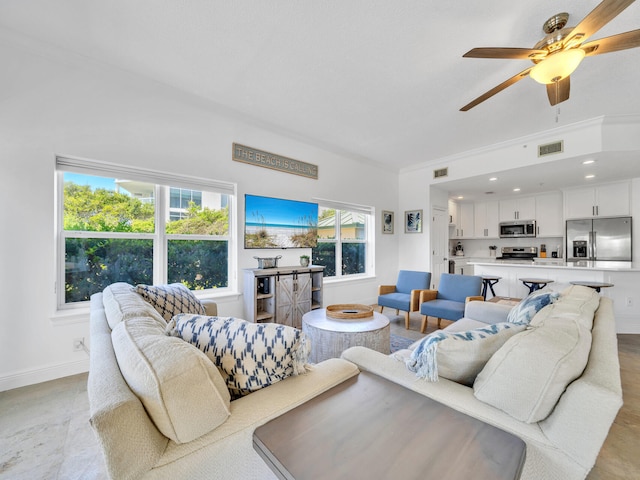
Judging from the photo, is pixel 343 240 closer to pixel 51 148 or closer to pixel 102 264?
pixel 102 264

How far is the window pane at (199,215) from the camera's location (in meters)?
3.11

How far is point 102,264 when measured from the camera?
2.66 m

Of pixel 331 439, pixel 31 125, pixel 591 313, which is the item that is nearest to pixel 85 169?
pixel 31 125

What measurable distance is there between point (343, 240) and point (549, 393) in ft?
13.6

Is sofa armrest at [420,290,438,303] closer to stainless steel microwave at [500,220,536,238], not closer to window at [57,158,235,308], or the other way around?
window at [57,158,235,308]

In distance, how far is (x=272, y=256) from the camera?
3875 millimetres

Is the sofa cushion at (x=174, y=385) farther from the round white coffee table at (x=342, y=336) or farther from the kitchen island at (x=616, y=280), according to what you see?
the kitchen island at (x=616, y=280)

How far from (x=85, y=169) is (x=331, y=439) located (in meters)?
3.11

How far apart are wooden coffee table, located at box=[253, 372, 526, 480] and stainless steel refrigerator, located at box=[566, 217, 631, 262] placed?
20.0ft

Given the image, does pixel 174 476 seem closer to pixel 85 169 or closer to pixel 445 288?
pixel 85 169

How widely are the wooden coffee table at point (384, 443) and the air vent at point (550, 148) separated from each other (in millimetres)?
4450

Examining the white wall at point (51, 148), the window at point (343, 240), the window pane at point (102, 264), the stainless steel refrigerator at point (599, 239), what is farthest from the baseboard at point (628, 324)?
the window pane at point (102, 264)

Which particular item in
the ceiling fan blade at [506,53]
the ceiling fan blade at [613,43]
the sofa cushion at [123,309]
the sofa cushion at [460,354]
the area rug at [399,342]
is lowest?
the area rug at [399,342]

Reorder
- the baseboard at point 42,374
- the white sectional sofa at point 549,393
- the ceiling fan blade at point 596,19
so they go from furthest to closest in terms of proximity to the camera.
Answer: the baseboard at point 42,374, the ceiling fan blade at point 596,19, the white sectional sofa at point 549,393
